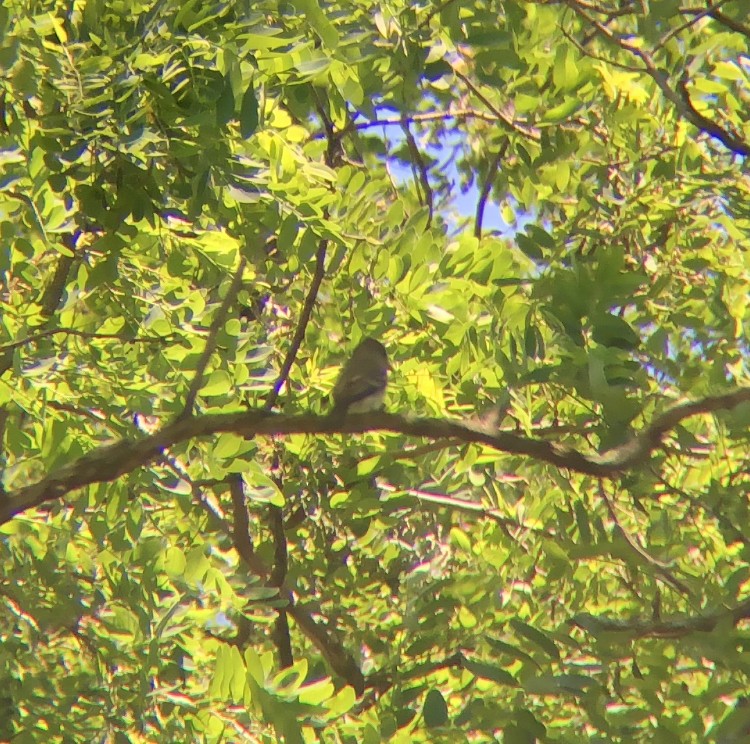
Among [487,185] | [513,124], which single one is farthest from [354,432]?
[487,185]

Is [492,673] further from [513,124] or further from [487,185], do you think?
[487,185]

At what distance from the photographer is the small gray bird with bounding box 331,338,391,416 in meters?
4.04

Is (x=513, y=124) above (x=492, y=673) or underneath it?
above

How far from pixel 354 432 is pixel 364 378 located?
50.4 inches

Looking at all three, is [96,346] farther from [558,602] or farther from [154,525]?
[558,602]

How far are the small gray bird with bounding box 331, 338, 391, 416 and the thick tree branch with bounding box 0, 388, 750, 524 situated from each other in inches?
38.6

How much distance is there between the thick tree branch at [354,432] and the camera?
2639 mm

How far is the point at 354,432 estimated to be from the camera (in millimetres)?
2895

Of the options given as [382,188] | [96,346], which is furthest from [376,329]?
[96,346]

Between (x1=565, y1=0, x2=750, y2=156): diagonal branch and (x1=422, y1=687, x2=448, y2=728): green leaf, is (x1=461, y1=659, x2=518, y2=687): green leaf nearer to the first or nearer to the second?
(x1=422, y1=687, x2=448, y2=728): green leaf

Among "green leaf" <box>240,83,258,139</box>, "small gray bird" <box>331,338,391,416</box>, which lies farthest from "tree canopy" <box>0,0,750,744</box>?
"small gray bird" <box>331,338,391,416</box>

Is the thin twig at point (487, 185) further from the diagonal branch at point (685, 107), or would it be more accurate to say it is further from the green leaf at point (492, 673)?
the green leaf at point (492, 673)

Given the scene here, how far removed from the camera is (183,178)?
125 inches

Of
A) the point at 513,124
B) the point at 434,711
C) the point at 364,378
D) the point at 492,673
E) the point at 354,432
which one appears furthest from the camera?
the point at 364,378
